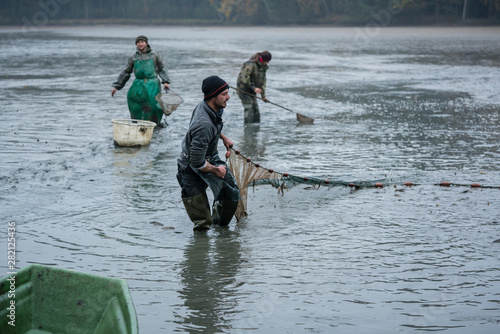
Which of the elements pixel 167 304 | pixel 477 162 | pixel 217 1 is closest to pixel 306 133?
pixel 477 162

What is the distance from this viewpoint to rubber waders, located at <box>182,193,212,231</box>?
596 centimetres

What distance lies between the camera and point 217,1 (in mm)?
92312

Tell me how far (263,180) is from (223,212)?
122 centimetres

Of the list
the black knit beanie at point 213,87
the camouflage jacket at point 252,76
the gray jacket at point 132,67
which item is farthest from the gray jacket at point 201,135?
the camouflage jacket at point 252,76

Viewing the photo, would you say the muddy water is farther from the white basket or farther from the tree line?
the tree line

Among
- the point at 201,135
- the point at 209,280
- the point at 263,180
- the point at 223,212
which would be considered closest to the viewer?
the point at 209,280

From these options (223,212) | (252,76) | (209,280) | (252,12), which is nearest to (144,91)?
(252,76)

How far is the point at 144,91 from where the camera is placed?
430 inches

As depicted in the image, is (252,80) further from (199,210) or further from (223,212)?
(199,210)

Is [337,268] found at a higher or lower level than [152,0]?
lower

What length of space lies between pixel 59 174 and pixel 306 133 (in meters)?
4.78

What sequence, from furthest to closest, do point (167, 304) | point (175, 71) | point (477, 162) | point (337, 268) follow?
point (175, 71), point (477, 162), point (337, 268), point (167, 304)

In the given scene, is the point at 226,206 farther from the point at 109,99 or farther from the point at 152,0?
the point at 152,0

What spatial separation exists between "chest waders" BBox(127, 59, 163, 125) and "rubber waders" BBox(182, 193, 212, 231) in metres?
5.25
